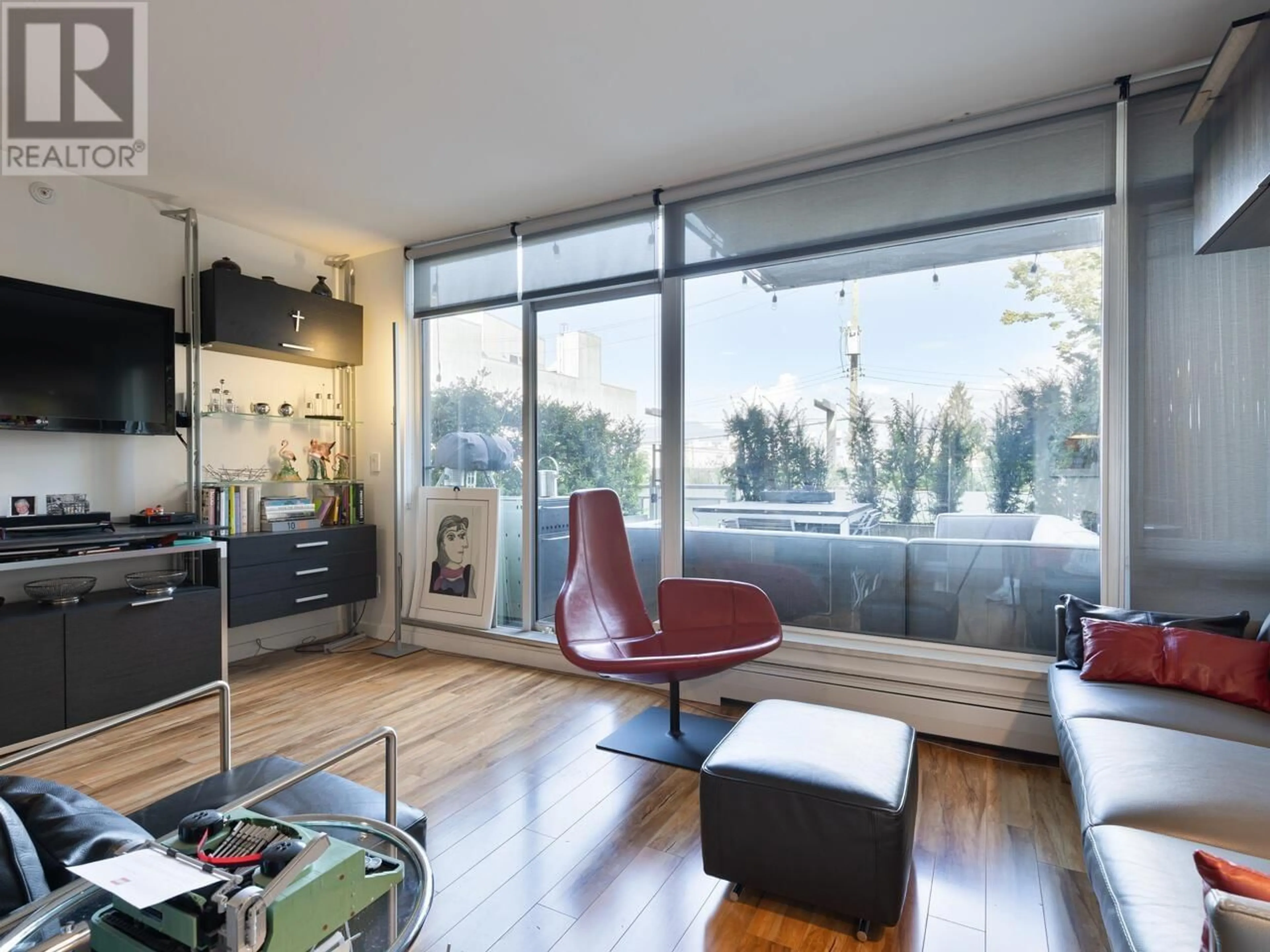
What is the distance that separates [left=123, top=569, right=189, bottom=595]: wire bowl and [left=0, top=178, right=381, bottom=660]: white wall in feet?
1.11

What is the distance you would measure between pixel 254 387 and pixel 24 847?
3.58 meters

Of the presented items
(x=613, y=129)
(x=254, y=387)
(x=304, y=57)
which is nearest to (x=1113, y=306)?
(x=613, y=129)

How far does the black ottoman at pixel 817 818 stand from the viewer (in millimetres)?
1577

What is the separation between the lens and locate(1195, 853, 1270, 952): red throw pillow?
807 mm

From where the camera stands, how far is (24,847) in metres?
0.97

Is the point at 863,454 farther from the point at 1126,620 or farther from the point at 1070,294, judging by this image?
the point at 1126,620

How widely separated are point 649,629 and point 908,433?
1.52m

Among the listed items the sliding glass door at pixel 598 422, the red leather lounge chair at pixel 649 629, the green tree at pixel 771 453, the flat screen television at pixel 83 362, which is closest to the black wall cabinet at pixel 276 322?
the flat screen television at pixel 83 362

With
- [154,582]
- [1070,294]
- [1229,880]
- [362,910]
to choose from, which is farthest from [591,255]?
[1229,880]

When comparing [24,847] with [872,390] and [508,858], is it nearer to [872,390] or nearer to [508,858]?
[508,858]

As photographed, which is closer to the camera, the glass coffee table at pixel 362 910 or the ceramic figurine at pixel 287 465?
the glass coffee table at pixel 362 910

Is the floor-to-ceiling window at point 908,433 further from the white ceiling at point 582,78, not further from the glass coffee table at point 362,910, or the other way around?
the glass coffee table at point 362,910

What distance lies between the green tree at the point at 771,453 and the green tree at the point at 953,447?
492 mm

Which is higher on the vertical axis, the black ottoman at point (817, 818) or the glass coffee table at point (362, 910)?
the glass coffee table at point (362, 910)
